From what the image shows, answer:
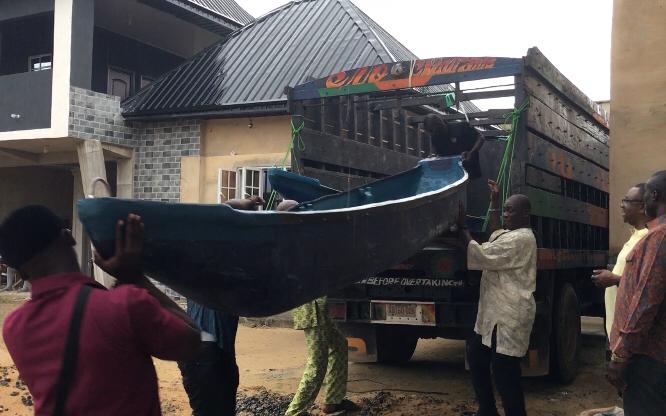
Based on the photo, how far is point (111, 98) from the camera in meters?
11.5

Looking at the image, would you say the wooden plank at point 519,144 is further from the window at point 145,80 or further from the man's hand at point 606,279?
the window at point 145,80

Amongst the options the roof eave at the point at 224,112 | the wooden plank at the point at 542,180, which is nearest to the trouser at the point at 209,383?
the wooden plank at the point at 542,180

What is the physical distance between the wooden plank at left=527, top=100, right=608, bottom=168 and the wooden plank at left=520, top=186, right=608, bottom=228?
0.52 meters

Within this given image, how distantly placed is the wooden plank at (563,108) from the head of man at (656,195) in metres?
2.24

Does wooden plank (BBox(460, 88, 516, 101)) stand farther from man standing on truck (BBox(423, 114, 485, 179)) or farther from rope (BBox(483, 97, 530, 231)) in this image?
man standing on truck (BBox(423, 114, 485, 179))

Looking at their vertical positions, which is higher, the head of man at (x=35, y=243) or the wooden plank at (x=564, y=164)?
the wooden plank at (x=564, y=164)

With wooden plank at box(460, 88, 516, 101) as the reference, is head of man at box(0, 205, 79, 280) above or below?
below

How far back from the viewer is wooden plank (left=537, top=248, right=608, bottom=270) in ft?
16.8

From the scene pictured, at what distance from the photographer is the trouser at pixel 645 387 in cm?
254

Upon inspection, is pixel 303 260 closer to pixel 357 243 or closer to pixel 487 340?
pixel 357 243

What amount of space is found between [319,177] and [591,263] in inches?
128

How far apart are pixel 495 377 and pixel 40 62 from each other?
12826 mm

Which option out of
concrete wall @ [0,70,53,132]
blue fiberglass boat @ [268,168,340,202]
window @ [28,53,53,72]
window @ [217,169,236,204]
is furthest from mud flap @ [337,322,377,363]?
window @ [28,53,53,72]

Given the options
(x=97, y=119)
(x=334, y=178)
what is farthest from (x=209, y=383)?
(x=97, y=119)
